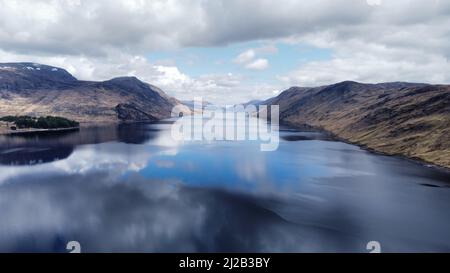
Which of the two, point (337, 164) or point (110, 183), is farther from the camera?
point (337, 164)

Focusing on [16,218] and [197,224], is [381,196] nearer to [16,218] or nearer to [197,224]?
[197,224]

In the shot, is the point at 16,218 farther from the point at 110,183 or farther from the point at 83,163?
the point at 83,163
